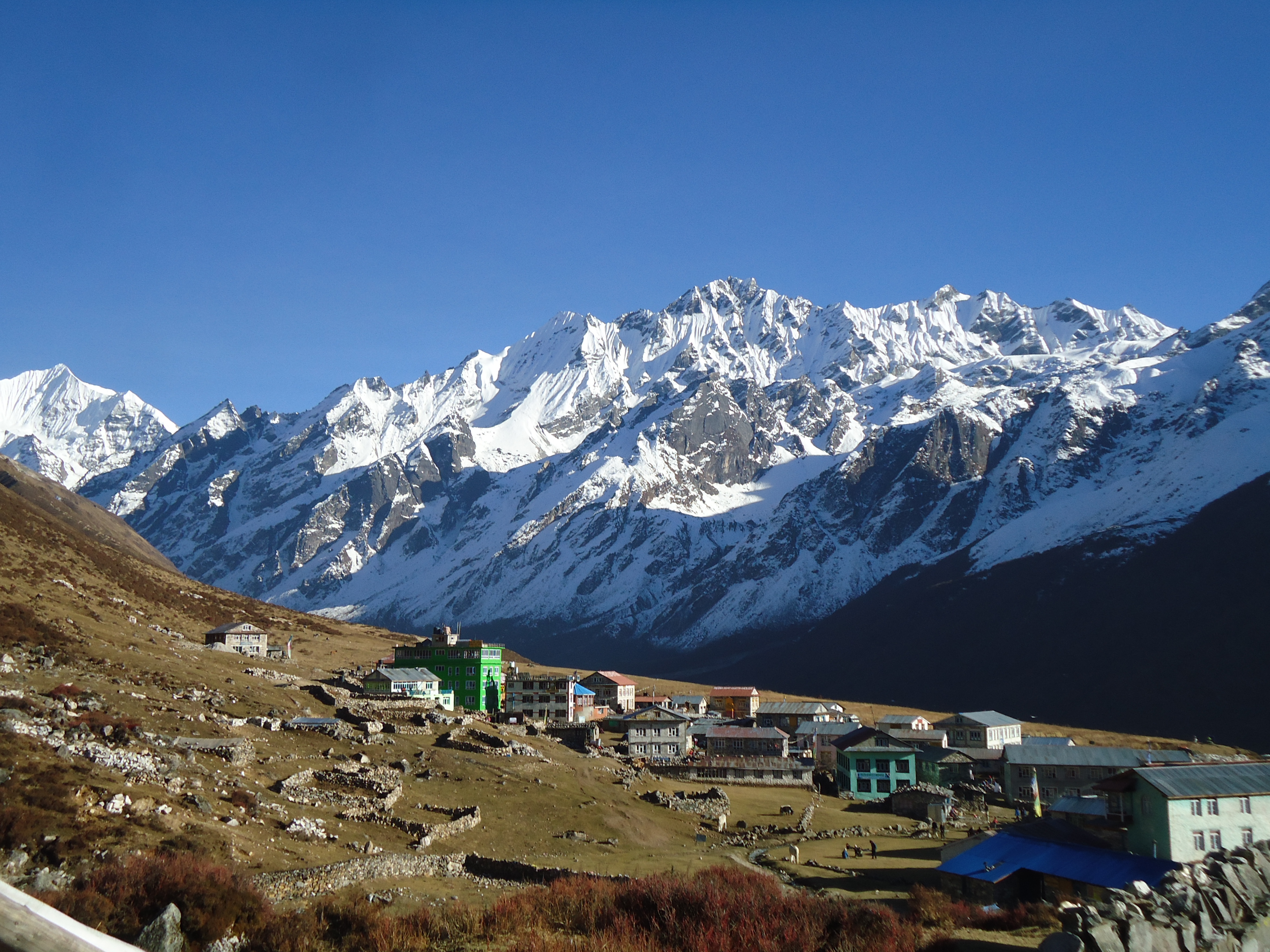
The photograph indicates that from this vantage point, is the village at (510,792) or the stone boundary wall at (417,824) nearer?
the village at (510,792)

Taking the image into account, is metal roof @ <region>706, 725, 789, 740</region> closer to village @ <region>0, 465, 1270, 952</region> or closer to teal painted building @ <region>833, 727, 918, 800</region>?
village @ <region>0, 465, 1270, 952</region>

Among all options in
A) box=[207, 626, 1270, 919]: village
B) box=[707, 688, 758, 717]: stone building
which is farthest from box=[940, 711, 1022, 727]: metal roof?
box=[707, 688, 758, 717]: stone building

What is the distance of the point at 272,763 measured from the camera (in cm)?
5259

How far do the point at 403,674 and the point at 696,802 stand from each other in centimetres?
4198

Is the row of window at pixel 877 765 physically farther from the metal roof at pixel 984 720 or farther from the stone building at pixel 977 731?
the metal roof at pixel 984 720

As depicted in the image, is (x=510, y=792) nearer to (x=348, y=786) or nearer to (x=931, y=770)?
(x=348, y=786)

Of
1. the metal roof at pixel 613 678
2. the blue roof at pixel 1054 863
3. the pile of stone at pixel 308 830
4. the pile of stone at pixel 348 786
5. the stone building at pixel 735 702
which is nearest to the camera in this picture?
the blue roof at pixel 1054 863

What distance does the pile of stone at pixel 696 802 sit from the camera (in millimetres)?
68750

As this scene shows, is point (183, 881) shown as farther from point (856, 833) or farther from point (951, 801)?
point (951, 801)

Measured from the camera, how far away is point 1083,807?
5916 centimetres

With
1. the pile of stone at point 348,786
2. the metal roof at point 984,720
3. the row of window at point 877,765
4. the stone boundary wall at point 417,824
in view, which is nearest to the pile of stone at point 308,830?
the stone boundary wall at point 417,824

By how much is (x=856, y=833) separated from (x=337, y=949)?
176 ft

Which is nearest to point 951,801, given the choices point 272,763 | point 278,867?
point 272,763

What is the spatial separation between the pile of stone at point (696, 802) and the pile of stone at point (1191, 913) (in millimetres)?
49254
